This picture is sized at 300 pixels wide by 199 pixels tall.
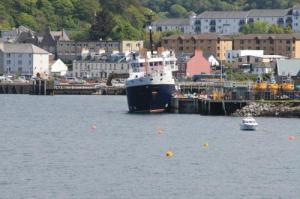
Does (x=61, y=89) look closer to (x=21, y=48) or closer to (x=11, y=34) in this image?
(x=21, y=48)

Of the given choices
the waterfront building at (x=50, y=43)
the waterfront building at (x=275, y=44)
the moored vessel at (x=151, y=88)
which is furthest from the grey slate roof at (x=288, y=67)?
the waterfront building at (x=50, y=43)

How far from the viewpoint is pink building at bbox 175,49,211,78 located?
513 ft

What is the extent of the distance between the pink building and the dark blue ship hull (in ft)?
190

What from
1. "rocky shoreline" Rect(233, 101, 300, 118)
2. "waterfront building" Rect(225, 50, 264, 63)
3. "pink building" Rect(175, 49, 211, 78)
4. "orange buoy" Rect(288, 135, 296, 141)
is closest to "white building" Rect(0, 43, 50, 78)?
"pink building" Rect(175, 49, 211, 78)

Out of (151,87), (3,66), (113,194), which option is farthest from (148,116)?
(3,66)

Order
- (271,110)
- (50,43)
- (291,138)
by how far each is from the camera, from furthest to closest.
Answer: (50,43) → (271,110) → (291,138)

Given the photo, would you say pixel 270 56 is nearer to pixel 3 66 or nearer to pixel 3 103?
pixel 3 66

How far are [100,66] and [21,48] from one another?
10579mm

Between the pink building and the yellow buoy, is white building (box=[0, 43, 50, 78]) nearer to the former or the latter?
the pink building

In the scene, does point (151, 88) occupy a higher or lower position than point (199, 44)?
lower

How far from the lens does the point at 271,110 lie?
295 feet

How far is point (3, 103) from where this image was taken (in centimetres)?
11756

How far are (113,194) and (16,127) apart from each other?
31.6 meters

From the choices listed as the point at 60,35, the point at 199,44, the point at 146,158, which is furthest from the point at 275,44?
the point at 146,158
